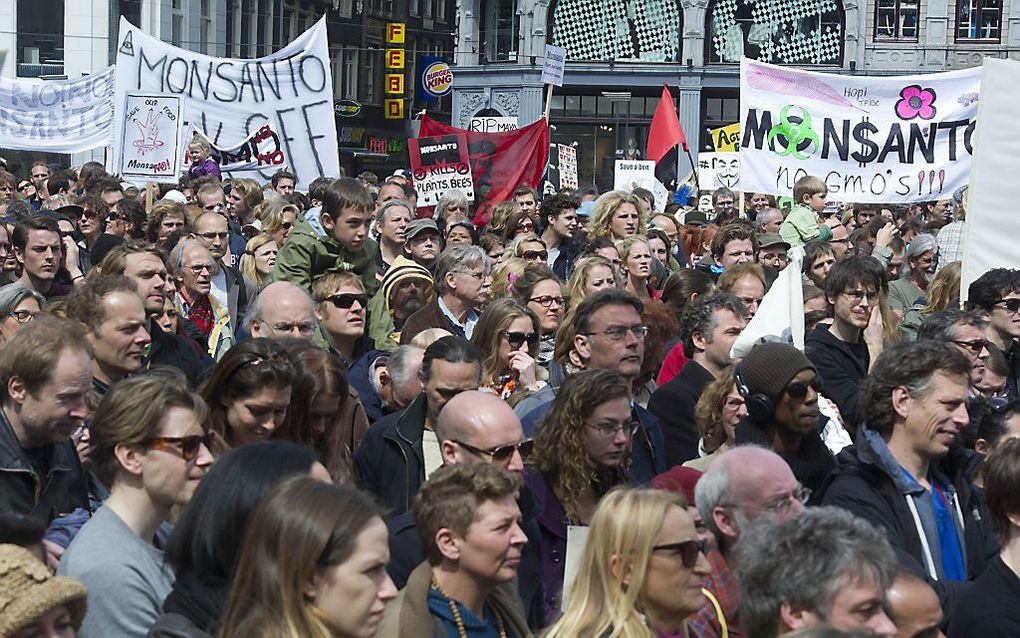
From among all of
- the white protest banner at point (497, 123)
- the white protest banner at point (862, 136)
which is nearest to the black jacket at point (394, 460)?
the white protest banner at point (862, 136)

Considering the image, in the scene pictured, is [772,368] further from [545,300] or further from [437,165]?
[437,165]

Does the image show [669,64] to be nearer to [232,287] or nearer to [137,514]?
[232,287]

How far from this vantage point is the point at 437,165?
16125 mm

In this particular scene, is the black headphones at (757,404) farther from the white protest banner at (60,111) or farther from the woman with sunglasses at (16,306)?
the white protest banner at (60,111)

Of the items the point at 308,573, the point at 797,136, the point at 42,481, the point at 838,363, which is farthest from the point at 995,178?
the point at 797,136

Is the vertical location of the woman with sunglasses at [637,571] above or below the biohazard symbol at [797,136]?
below

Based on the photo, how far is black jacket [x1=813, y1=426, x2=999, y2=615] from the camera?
5270 mm

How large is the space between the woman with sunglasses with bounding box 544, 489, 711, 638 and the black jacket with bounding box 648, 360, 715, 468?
8.25ft

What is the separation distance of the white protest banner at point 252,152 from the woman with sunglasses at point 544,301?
8.98 metres

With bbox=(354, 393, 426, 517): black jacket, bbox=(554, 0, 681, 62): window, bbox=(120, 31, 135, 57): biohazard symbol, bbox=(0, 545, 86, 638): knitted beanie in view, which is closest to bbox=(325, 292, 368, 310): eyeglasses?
bbox=(354, 393, 426, 517): black jacket

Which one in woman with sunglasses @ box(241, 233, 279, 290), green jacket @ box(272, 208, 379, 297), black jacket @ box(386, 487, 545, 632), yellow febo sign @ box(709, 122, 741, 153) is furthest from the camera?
yellow febo sign @ box(709, 122, 741, 153)

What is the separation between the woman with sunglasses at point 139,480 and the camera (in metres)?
4.05

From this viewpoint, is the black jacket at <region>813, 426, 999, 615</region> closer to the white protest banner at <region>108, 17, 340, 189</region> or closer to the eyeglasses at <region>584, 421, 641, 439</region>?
the eyeglasses at <region>584, 421, 641, 439</region>

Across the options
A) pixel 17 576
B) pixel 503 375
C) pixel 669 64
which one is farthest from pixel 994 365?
pixel 669 64
